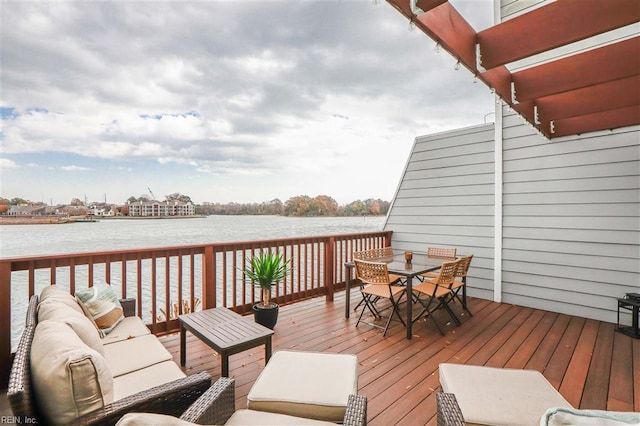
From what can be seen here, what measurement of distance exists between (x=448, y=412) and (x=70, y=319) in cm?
205

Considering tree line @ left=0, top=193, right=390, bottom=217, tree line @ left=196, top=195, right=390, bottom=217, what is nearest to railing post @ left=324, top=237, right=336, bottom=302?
tree line @ left=0, top=193, right=390, bottom=217

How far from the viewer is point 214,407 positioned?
1.29 meters

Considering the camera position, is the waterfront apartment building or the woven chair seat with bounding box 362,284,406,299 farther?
the waterfront apartment building

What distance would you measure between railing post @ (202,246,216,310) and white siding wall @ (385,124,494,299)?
13.2 feet

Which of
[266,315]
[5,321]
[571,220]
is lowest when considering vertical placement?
[266,315]

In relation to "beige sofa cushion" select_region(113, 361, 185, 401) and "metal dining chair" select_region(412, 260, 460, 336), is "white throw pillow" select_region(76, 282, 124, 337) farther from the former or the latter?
"metal dining chair" select_region(412, 260, 460, 336)

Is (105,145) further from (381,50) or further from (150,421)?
(150,421)

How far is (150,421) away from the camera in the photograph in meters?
0.77

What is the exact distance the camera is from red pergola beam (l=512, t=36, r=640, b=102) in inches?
91.1

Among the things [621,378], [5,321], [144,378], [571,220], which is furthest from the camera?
[571,220]

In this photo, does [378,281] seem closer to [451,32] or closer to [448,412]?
[448,412]

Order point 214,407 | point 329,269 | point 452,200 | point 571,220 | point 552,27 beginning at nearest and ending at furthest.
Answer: point 214,407, point 552,27, point 571,220, point 329,269, point 452,200

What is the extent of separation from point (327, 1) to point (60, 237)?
7936 millimetres

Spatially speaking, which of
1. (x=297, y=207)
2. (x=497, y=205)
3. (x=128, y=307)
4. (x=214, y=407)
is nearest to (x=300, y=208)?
(x=297, y=207)
